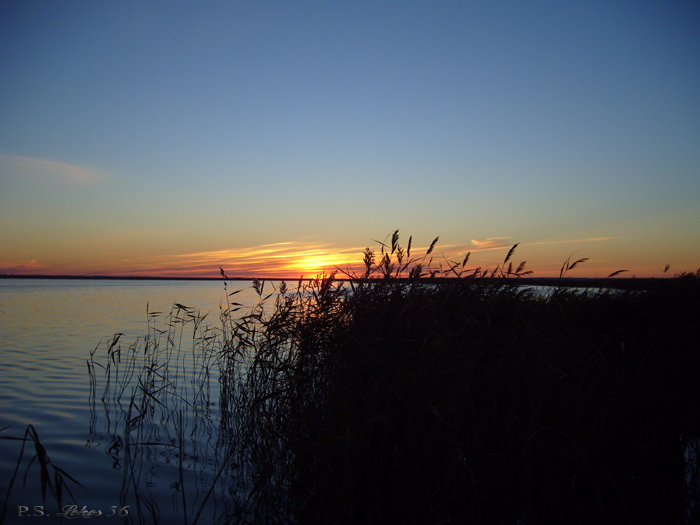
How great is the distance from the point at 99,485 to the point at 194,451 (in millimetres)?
1363

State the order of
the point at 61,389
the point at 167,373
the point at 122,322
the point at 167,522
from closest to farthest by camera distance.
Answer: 1. the point at 167,522
2. the point at 61,389
3. the point at 167,373
4. the point at 122,322

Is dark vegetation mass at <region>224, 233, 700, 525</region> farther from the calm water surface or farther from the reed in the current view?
the calm water surface

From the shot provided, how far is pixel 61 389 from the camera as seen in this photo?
29.9ft

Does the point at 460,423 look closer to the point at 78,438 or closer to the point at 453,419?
the point at 453,419

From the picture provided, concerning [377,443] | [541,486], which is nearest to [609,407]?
[541,486]

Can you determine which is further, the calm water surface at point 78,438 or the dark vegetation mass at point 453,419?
the calm water surface at point 78,438

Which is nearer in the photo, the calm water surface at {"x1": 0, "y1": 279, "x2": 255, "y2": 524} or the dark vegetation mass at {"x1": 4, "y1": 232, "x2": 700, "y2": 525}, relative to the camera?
the dark vegetation mass at {"x1": 4, "y1": 232, "x2": 700, "y2": 525}

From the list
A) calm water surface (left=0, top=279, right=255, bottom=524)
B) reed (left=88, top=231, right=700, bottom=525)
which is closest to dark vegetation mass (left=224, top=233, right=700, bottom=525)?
reed (left=88, top=231, right=700, bottom=525)

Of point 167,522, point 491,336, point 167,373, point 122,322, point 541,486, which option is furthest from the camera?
point 122,322

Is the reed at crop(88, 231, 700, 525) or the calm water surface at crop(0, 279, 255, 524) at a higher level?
the reed at crop(88, 231, 700, 525)

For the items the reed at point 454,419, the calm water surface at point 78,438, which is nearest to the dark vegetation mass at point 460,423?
the reed at point 454,419

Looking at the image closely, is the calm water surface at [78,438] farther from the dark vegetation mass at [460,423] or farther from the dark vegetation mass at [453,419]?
the dark vegetation mass at [460,423]

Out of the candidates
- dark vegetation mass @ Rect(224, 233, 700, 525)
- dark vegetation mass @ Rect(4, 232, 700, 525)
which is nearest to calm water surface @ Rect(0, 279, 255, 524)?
dark vegetation mass @ Rect(4, 232, 700, 525)

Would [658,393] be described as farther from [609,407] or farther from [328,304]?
[328,304]
